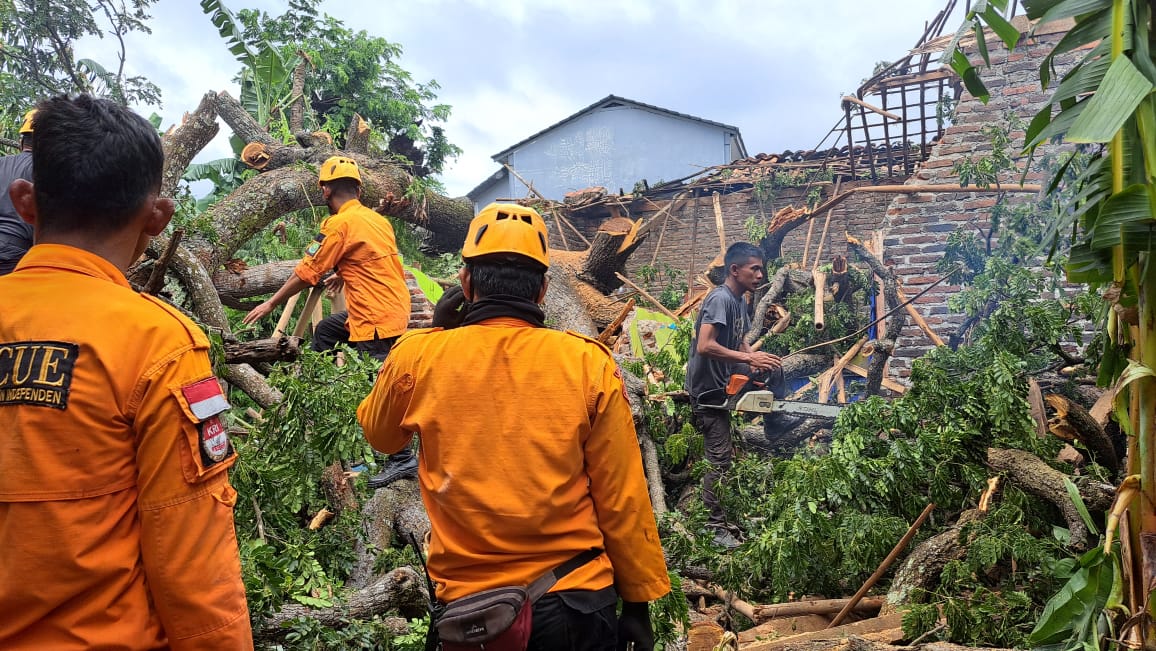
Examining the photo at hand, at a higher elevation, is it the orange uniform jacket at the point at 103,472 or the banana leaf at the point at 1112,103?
the banana leaf at the point at 1112,103

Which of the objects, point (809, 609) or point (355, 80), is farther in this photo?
point (355, 80)

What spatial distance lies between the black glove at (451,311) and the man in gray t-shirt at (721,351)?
371cm

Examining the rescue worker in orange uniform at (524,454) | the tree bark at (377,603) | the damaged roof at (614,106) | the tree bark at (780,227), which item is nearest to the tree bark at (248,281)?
the tree bark at (377,603)

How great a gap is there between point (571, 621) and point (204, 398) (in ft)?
3.46

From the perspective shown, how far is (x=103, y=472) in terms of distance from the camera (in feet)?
4.25

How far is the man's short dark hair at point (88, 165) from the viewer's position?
4.46 ft

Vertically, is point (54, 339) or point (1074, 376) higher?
point (54, 339)

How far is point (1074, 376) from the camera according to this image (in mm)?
4973

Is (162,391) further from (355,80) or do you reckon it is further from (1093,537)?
(355,80)

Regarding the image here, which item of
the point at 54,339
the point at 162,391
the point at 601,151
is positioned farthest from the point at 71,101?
the point at 601,151

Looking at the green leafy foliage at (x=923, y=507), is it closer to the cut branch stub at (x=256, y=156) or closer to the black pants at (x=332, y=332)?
the black pants at (x=332, y=332)

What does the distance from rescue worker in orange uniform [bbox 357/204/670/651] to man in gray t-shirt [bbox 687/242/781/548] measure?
386cm

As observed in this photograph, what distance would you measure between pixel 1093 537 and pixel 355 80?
1511 centimetres

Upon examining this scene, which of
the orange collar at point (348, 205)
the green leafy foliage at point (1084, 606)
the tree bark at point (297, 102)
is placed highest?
the tree bark at point (297, 102)
